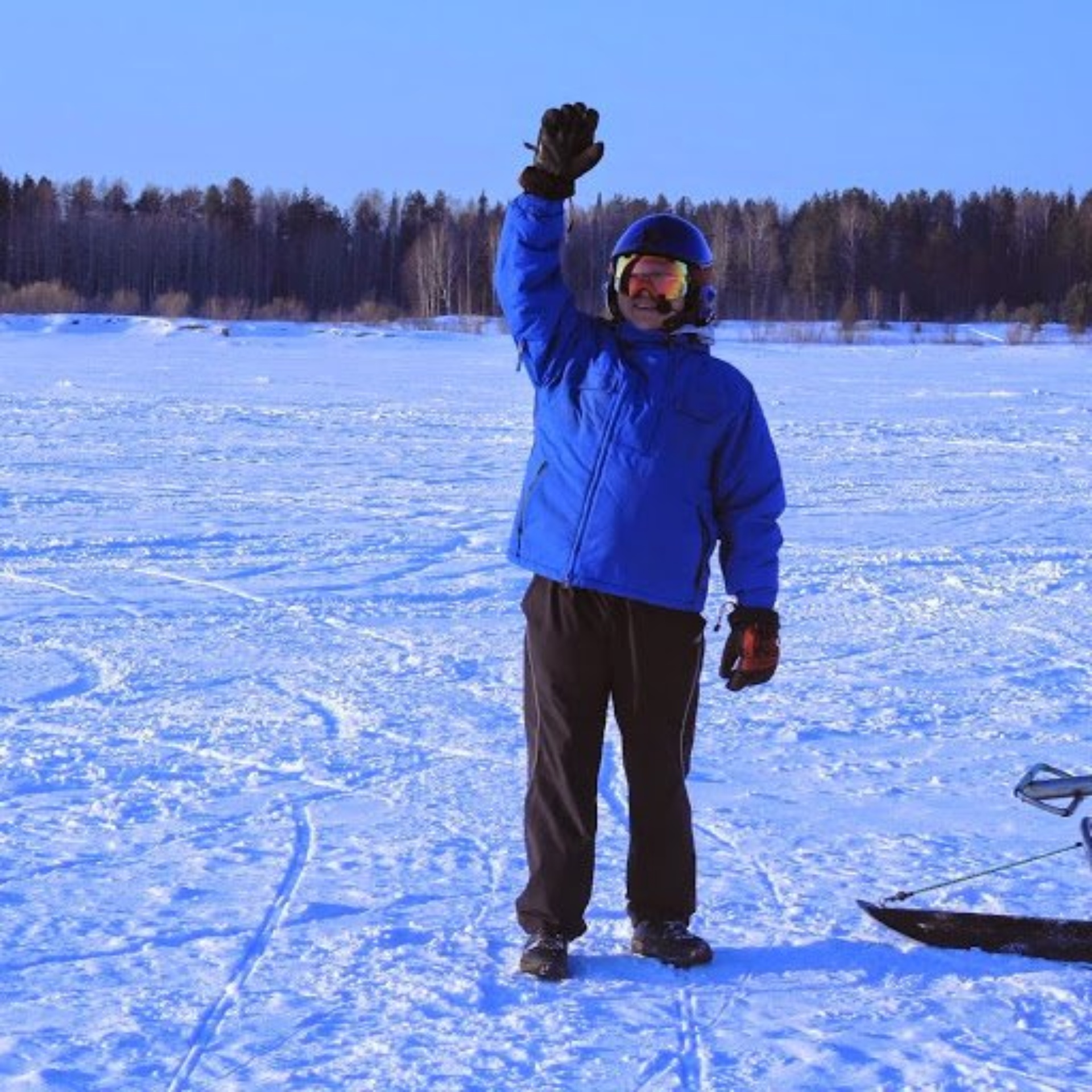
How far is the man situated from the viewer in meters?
3.50

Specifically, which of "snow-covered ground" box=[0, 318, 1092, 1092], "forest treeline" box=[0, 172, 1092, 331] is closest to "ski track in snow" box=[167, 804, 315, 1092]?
"snow-covered ground" box=[0, 318, 1092, 1092]

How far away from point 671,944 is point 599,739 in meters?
0.46

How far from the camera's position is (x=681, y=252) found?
3.53 meters

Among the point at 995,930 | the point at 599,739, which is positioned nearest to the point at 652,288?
the point at 599,739

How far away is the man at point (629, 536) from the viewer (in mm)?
3496

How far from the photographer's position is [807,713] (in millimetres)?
6086

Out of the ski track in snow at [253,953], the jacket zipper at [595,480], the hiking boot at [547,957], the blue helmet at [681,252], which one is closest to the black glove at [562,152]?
the blue helmet at [681,252]

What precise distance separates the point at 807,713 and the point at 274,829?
225 cm

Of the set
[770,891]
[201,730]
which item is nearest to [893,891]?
[770,891]

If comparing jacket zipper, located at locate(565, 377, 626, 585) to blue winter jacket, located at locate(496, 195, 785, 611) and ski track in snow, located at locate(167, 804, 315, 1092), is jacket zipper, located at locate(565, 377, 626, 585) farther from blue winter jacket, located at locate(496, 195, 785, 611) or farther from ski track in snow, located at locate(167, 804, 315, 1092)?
ski track in snow, located at locate(167, 804, 315, 1092)

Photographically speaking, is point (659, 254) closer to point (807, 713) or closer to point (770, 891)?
point (770, 891)

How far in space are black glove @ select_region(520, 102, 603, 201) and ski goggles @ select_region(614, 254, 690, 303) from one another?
8.9 inches

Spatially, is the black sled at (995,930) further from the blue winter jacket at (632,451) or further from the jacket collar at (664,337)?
the jacket collar at (664,337)

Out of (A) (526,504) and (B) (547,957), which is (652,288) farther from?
(B) (547,957)
